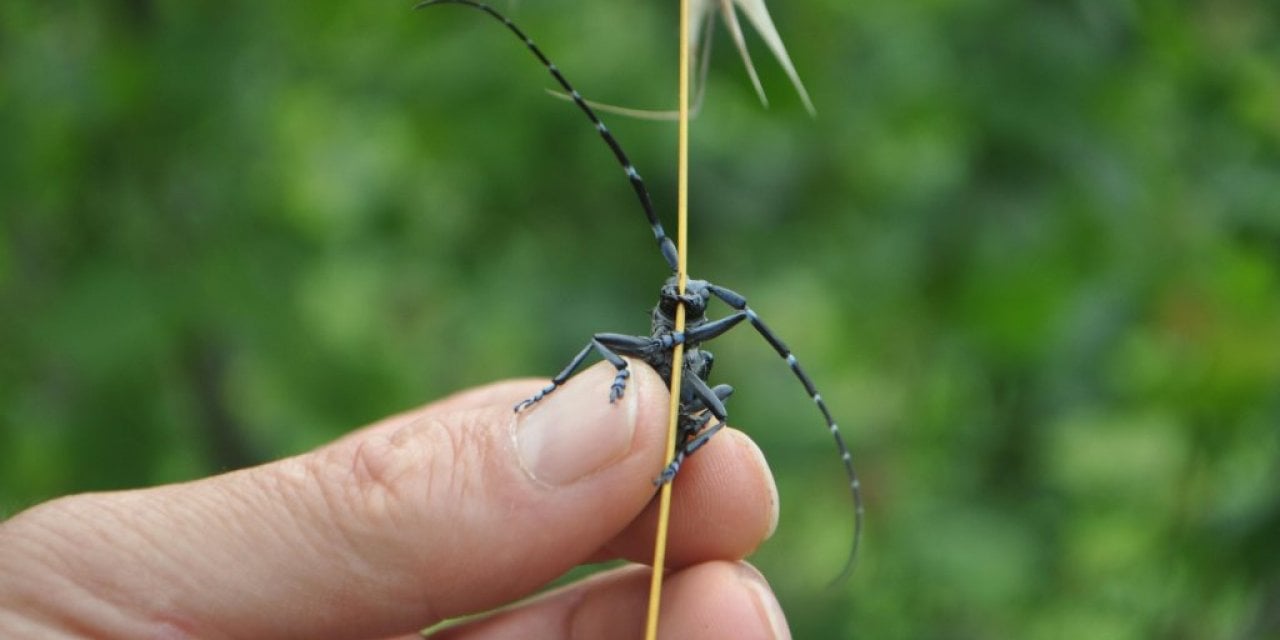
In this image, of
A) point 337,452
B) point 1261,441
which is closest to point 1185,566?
point 1261,441

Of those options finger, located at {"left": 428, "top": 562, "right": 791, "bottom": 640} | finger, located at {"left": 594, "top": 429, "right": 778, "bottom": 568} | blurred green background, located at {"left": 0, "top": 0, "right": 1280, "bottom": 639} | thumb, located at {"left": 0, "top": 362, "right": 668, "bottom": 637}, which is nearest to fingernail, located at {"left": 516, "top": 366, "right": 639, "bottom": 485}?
thumb, located at {"left": 0, "top": 362, "right": 668, "bottom": 637}

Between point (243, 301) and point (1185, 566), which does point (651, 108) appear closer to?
point (243, 301)

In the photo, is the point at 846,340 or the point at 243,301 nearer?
the point at 243,301

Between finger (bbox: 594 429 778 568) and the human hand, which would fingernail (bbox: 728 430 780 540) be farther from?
the human hand

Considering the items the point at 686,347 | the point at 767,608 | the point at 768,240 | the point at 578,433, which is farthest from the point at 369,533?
the point at 768,240

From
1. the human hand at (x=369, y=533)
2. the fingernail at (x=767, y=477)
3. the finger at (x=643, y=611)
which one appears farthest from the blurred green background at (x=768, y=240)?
the human hand at (x=369, y=533)
